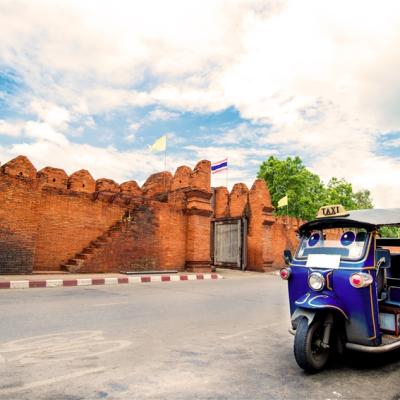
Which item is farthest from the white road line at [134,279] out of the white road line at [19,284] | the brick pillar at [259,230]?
the brick pillar at [259,230]

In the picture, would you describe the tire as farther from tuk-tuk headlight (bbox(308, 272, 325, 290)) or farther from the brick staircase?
the brick staircase

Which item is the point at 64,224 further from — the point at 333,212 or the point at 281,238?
the point at 281,238

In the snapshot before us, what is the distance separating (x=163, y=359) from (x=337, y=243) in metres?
2.42

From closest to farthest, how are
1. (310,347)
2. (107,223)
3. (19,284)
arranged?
(310,347) → (19,284) → (107,223)

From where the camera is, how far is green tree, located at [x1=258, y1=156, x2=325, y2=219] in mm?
38281

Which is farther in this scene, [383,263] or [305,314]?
[383,263]

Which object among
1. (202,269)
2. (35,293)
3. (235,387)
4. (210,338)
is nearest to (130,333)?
(210,338)

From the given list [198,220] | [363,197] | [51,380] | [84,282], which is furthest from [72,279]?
[363,197]

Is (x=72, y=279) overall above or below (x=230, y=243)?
below

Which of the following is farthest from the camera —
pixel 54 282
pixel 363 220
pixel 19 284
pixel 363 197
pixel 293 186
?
pixel 363 197

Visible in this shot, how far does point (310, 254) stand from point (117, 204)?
12.5m

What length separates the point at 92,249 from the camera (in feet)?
48.3

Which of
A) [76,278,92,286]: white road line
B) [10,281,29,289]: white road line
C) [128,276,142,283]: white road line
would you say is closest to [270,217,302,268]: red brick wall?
[128,276,142,283]: white road line

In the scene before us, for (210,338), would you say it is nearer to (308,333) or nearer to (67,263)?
(308,333)
